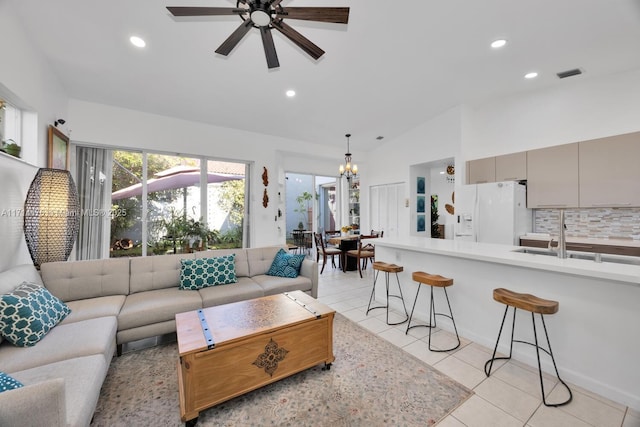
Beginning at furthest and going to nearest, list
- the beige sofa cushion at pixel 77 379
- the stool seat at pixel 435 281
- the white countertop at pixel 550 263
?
the stool seat at pixel 435 281 → the white countertop at pixel 550 263 → the beige sofa cushion at pixel 77 379

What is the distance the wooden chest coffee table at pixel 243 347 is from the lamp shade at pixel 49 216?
179 centimetres

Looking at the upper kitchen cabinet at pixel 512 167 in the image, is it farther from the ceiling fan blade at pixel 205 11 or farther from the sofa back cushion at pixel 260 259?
the ceiling fan blade at pixel 205 11

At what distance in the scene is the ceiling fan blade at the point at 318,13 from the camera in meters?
1.82

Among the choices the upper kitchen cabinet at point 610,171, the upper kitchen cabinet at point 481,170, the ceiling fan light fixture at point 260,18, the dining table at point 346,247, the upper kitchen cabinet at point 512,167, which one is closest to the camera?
the ceiling fan light fixture at point 260,18

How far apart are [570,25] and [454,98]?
1.78 metres

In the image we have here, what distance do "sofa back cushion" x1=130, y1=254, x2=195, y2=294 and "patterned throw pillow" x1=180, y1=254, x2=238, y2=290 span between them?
0.11 metres

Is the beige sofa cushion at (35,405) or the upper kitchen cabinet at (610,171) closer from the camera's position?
the beige sofa cushion at (35,405)

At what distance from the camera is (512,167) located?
433cm

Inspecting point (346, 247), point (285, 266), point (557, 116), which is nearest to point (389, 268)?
point (285, 266)

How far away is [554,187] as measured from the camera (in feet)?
12.9

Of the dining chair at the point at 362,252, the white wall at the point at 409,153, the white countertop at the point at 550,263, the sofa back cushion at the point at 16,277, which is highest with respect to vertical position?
the white wall at the point at 409,153

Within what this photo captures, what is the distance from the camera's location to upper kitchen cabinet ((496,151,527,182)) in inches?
166

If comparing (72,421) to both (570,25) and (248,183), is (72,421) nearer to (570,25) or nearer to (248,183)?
(248,183)

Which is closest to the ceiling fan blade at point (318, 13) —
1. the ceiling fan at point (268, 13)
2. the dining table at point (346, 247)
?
the ceiling fan at point (268, 13)
